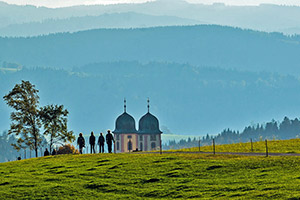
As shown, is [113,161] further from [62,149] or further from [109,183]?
[62,149]

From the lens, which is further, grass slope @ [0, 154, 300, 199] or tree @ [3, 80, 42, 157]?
tree @ [3, 80, 42, 157]

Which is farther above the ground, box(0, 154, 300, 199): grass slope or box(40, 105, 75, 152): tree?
box(40, 105, 75, 152): tree

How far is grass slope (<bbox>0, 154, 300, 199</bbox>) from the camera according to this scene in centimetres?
5141

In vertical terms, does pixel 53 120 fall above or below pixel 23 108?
below

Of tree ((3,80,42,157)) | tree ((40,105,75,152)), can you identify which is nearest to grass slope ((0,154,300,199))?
tree ((3,80,42,157))

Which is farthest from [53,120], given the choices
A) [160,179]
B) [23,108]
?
[160,179]

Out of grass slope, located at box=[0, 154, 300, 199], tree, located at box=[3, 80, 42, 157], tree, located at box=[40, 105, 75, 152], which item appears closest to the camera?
grass slope, located at box=[0, 154, 300, 199]

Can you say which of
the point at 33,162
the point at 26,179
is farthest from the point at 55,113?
the point at 26,179

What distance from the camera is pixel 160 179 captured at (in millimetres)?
59094

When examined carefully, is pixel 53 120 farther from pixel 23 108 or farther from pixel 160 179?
pixel 160 179

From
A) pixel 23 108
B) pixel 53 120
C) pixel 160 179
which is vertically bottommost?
pixel 160 179

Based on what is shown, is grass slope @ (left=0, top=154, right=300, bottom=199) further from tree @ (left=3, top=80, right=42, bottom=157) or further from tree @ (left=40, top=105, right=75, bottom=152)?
tree @ (left=40, top=105, right=75, bottom=152)

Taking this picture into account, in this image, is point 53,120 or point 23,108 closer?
point 23,108

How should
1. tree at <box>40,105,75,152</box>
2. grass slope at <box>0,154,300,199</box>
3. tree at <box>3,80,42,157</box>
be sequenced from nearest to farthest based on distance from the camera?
grass slope at <box>0,154,300,199</box> → tree at <box>3,80,42,157</box> → tree at <box>40,105,75,152</box>
